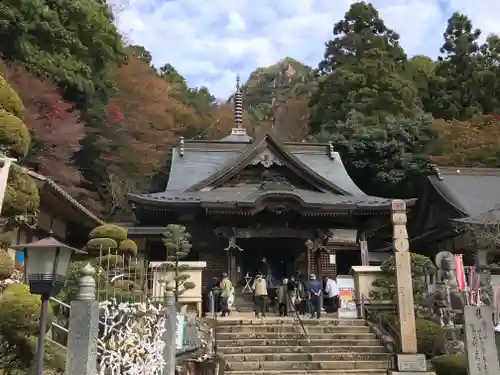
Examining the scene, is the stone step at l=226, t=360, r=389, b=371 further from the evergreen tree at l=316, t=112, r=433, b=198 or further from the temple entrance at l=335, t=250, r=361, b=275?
the evergreen tree at l=316, t=112, r=433, b=198

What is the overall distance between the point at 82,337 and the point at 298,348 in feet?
27.6

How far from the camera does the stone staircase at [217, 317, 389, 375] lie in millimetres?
11867

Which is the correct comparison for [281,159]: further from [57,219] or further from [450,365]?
[450,365]

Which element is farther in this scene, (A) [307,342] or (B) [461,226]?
(B) [461,226]

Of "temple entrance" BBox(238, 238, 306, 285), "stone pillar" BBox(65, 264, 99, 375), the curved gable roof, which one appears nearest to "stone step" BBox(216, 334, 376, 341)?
"temple entrance" BBox(238, 238, 306, 285)

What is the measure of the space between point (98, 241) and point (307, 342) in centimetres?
586

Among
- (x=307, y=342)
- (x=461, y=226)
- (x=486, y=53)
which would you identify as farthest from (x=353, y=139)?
(x=307, y=342)

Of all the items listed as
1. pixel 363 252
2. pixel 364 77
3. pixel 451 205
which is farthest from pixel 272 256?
pixel 364 77

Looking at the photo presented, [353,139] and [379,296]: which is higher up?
[353,139]

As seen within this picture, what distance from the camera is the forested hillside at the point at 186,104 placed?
2181 cm

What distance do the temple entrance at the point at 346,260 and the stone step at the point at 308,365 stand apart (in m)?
9.28

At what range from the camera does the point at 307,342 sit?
1302cm

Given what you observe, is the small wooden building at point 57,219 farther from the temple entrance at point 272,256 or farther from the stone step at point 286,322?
the temple entrance at point 272,256

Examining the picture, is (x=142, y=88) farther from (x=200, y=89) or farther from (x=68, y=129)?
(x=200, y=89)
